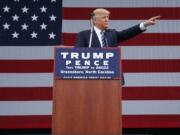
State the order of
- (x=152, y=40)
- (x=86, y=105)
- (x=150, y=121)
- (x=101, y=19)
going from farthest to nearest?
(x=152, y=40) < (x=150, y=121) < (x=101, y=19) < (x=86, y=105)

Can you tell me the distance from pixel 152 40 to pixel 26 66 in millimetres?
1657

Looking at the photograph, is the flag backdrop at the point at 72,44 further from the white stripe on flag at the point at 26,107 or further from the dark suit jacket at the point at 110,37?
the dark suit jacket at the point at 110,37

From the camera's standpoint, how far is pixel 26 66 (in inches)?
255

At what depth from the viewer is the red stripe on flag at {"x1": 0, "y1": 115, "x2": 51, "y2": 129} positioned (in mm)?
6406

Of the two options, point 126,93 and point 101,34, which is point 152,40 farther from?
point 101,34

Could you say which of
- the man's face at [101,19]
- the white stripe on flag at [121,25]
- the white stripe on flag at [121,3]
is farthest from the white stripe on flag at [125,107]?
the man's face at [101,19]

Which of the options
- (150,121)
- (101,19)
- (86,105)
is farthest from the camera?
(150,121)

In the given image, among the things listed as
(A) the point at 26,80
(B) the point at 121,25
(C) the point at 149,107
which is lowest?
(C) the point at 149,107

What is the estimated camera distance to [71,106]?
3.77 meters

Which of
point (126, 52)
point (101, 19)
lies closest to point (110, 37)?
point (101, 19)

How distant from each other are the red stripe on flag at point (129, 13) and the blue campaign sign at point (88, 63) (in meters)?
2.79

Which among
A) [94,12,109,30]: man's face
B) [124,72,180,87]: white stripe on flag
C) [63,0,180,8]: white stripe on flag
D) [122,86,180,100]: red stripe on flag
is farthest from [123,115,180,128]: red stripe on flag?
[94,12,109,30]: man's face

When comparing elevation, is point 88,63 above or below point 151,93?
above

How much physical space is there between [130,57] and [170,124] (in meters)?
0.99
